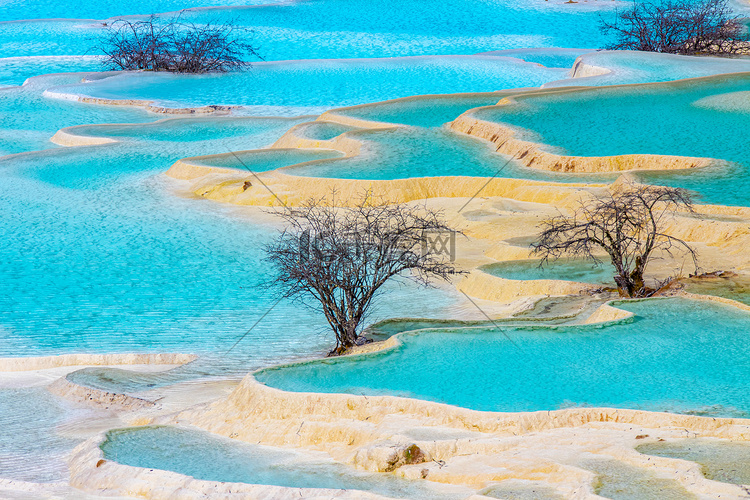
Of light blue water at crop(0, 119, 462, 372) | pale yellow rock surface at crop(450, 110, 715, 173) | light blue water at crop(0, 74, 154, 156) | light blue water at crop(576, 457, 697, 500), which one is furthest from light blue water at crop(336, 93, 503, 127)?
light blue water at crop(576, 457, 697, 500)

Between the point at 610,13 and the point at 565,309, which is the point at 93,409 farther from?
the point at 610,13

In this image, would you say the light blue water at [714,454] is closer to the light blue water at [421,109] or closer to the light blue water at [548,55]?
the light blue water at [421,109]

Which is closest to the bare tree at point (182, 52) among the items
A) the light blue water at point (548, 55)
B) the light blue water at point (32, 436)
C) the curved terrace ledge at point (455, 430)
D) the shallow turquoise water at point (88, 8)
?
the shallow turquoise water at point (88, 8)

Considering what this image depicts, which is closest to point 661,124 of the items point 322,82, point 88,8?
point 322,82

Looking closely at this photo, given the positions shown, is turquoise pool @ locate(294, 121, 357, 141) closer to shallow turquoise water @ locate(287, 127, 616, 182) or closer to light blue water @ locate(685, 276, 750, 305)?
shallow turquoise water @ locate(287, 127, 616, 182)

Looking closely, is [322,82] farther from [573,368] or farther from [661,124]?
[573,368]

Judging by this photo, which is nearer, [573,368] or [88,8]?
[573,368]
